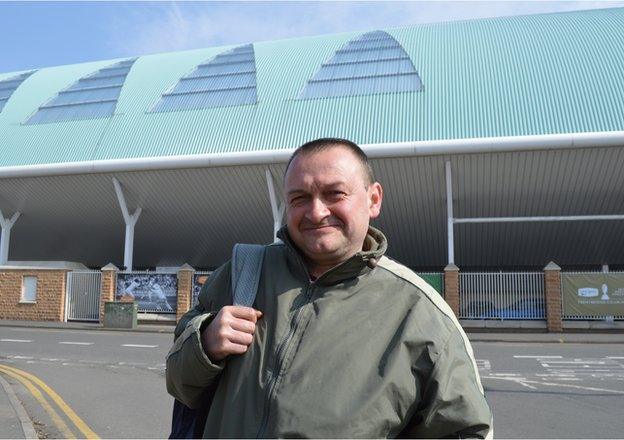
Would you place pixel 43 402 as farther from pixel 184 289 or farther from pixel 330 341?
pixel 184 289

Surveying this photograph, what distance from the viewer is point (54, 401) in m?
7.17

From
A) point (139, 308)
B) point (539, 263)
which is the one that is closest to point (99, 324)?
point (139, 308)

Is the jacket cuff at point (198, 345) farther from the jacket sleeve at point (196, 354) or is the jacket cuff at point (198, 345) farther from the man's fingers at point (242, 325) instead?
the man's fingers at point (242, 325)

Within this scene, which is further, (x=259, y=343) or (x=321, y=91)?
(x=321, y=91)

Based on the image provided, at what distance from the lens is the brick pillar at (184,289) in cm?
2053

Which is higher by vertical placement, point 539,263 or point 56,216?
point 56,216

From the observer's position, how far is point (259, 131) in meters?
23.1

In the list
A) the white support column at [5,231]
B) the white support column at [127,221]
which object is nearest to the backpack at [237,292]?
the white support column at [127,221]

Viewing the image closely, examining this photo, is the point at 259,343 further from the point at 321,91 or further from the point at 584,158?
the point at 321,91

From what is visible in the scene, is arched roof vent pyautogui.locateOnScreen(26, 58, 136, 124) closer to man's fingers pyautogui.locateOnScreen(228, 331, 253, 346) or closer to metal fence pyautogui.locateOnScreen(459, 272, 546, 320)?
metal fence pyautogui.locateOnScreen(459, 272, 546, 320)

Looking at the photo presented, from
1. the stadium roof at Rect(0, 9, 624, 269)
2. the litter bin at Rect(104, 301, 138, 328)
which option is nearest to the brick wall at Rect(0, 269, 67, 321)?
the litter bin at Rect(104, 301, 138, 328)

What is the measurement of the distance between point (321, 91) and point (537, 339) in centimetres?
1340

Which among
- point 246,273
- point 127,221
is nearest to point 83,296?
point 127,221

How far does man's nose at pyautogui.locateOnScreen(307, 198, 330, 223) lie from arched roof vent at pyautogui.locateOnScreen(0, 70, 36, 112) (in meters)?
32.1
